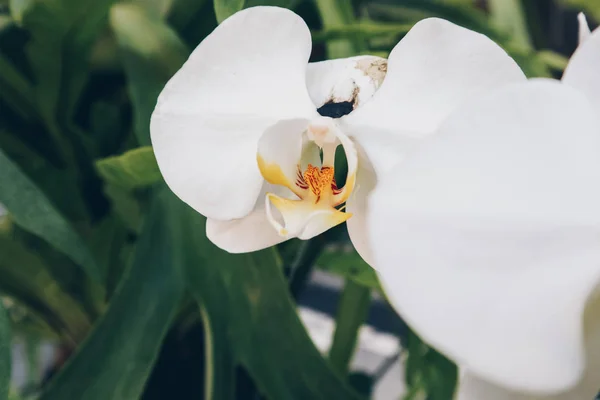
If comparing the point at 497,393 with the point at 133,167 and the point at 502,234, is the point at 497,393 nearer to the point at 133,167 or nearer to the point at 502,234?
the point at 502,234

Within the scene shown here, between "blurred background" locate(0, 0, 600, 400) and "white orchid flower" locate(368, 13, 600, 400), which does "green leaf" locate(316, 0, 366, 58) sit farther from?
"white orchid flower" locate(368, 13, 600, 400)

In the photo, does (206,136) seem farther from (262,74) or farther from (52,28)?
(52,28)

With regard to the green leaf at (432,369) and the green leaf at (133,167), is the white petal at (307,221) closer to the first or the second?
the green leaf at (133,167)

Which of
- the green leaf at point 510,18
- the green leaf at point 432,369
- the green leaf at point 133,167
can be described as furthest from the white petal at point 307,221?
the green leaf at point 510,18

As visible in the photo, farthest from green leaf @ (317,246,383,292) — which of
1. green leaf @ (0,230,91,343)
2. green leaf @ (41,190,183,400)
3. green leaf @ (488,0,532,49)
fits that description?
green leaf @ (488,0,532,49)

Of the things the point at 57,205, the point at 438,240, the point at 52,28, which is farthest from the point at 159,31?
the point at 438,240

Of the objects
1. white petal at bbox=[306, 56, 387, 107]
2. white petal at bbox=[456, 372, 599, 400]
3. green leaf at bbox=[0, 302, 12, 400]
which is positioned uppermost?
white petal at bbox=[306, 56, 387, 107]
